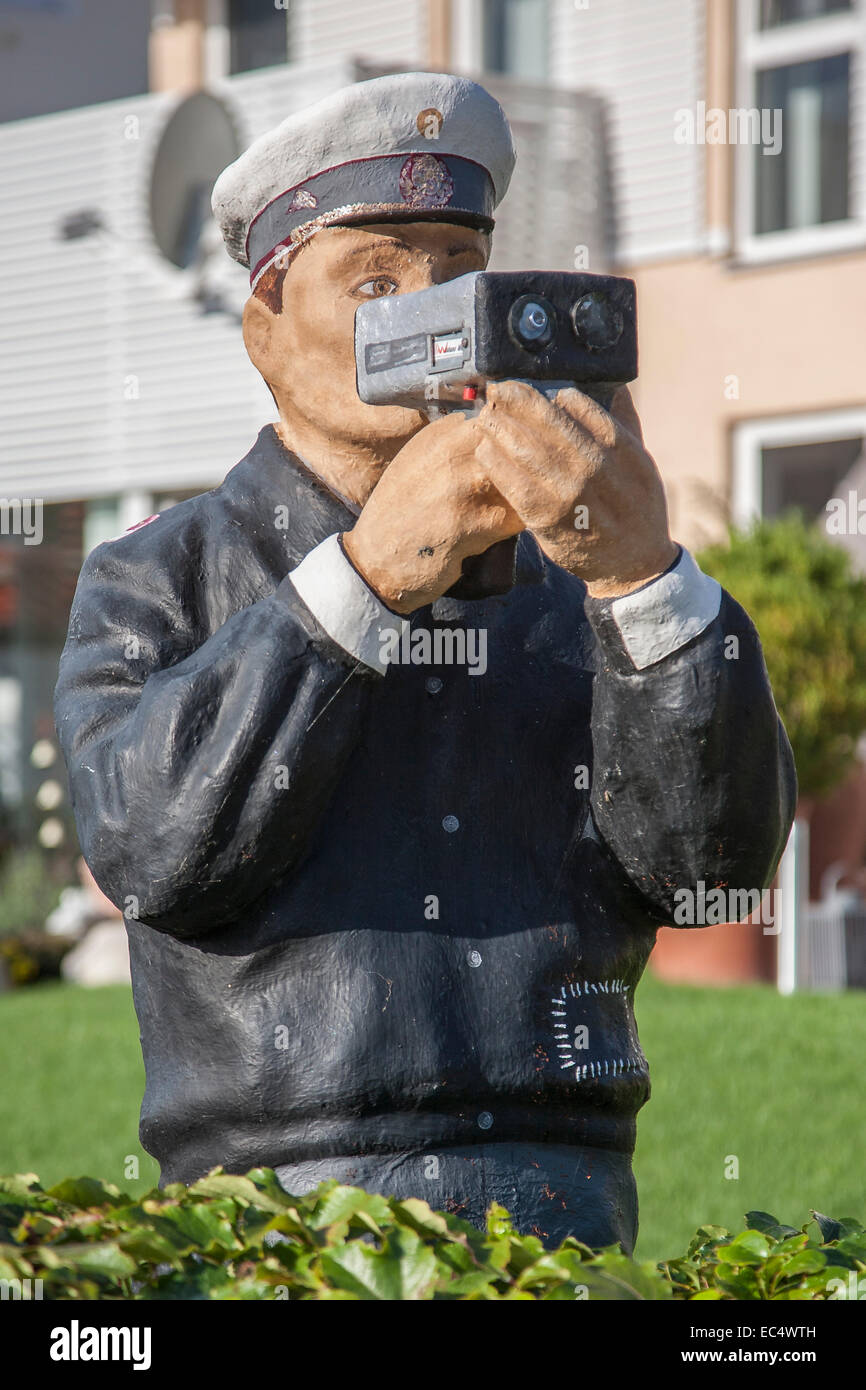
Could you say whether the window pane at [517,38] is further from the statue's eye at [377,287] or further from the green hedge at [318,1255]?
the green hedge at [318,1255]

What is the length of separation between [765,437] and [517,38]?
10.7ft

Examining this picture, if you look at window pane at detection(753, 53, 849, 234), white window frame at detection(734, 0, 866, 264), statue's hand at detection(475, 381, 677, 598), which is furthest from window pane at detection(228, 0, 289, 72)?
statue's hand at detection(475, 381, 677, 598)

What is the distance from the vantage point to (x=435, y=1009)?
80.9 inches

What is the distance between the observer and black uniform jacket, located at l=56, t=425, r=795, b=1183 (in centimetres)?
195

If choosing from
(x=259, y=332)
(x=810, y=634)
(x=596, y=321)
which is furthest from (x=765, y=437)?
(x=596, y=321)

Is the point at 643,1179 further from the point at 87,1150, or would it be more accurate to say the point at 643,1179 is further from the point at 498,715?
the point at 498,715

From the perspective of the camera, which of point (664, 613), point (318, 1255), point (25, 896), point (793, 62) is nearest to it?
point (318, 1255)

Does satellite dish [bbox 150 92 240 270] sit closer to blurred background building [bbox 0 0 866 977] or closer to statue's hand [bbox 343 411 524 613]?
blurred background building [bbox 0 0 866 977]

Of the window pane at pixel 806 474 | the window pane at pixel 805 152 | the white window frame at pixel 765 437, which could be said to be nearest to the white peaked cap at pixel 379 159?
the white window frame at pixel 765 437

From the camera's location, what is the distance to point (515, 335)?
1889mm

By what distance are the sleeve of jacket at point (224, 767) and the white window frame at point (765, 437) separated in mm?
8120

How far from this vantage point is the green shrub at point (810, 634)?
307 inches

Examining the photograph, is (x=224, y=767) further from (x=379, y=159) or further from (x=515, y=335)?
(x=379, y=159)

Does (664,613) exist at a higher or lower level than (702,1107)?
higher
